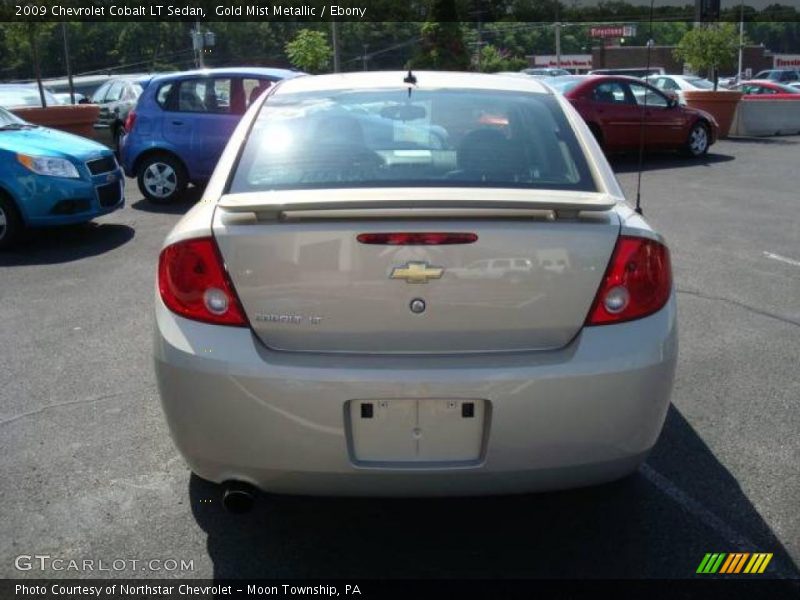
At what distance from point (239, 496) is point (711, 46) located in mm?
19550

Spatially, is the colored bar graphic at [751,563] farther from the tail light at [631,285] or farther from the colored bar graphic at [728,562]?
the tail light at [631,285]

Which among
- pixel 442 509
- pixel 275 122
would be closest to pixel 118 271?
pixel 275 122

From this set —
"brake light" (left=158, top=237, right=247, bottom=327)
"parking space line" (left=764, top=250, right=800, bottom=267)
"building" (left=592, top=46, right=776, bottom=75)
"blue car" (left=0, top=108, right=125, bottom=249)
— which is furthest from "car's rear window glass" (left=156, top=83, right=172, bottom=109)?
"building" (left=592, top=46, right=776, bottom=75)

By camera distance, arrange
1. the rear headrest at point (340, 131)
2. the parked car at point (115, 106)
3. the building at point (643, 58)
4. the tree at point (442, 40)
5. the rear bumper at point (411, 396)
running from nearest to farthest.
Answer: the rear bumper at point (411, 396) → the rear headrest at point (340, 131) → the parked car at point (115, 106) → the tree at point (442, 40) → the building at point (643, 58)

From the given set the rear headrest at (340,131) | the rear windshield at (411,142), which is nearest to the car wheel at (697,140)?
the rear windshield at (411,142)

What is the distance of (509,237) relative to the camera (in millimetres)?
2631

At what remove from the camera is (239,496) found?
282cm

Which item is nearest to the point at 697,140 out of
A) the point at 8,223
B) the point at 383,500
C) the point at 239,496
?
the point at 8,223

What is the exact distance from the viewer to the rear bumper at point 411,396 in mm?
2586

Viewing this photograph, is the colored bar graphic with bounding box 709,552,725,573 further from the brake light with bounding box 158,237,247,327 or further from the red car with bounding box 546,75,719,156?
the red car with bounding box 546,75,719,156

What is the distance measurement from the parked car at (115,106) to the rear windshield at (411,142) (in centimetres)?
1361

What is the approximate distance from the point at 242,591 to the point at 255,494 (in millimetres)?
315

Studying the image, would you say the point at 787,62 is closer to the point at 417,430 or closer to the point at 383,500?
the point at 383,500

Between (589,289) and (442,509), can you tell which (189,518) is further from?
(589,289)
